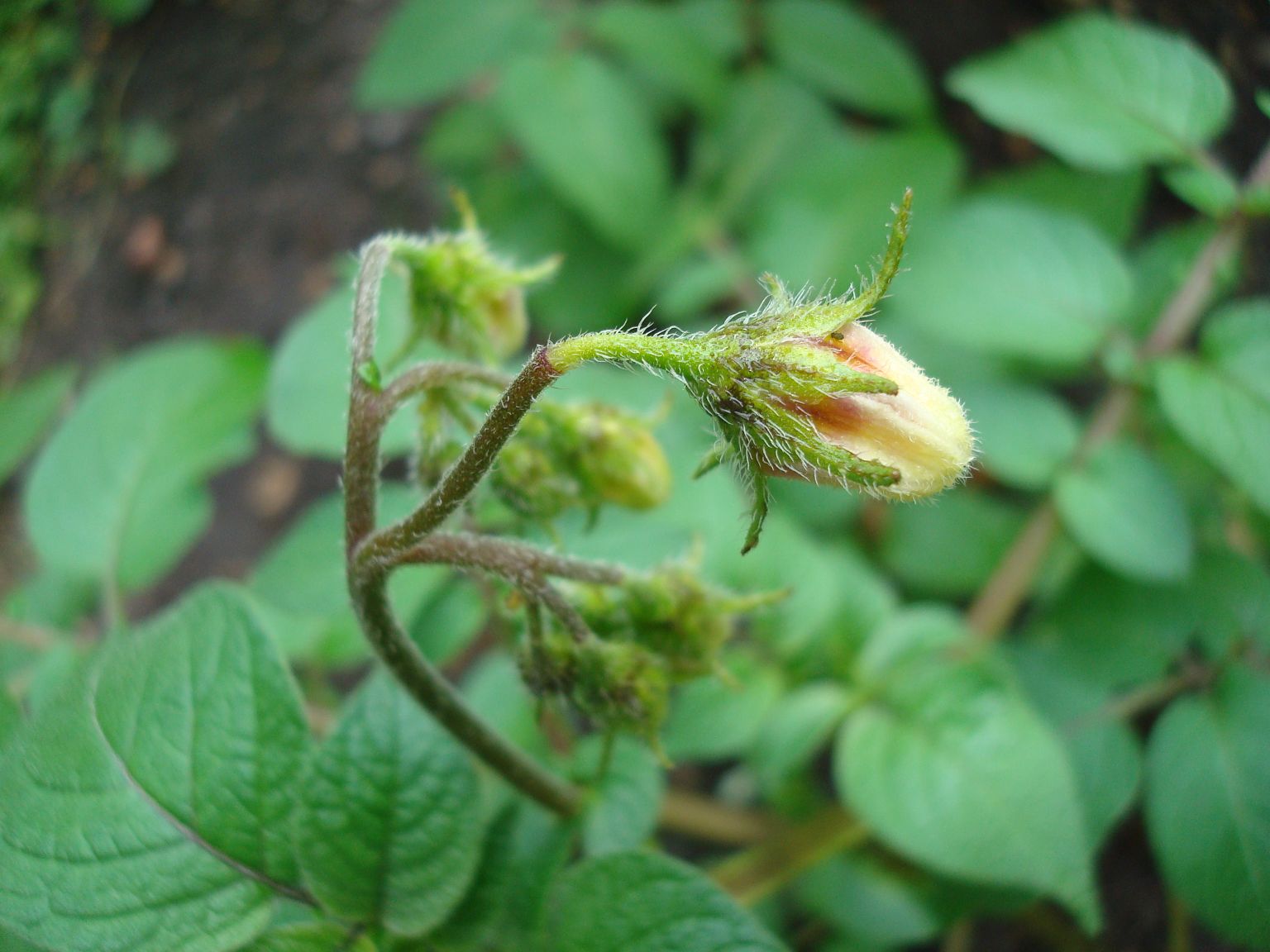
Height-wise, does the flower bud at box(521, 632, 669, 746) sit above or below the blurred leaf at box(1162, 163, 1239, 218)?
below

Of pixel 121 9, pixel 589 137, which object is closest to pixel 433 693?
pixel 589 137

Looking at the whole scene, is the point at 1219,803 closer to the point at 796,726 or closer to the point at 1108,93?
the point at 796,726

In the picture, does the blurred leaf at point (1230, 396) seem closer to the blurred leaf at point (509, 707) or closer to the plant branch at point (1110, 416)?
the plant branch at point (1110, 416)

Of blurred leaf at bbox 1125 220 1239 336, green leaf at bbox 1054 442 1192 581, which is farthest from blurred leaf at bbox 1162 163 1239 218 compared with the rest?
green leaf at bbox 1054 442 1192 581

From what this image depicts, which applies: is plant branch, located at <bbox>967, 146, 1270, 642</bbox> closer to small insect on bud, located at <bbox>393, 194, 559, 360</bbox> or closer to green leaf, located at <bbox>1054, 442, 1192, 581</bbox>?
green leaf, located at <bbox>1054, 442, 1192, 581</bbox>

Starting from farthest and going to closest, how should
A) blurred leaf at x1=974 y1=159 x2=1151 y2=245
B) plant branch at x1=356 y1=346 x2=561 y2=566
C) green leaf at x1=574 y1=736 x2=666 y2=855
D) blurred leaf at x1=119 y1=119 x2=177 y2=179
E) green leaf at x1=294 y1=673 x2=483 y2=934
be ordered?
1. blurred leaf at x1=119 y1=119 x2=177 y2=179
2. blurred leaf at x1=974 y1=159 x2=1151 y2=245
3. green leaf at x1=574 y1=736 x2=666 y2=855
4. green leaf at x1=294 y1=673 x2=483 y2=934
5. plant branch at x1=356 y1=346 x2=561 y2=566

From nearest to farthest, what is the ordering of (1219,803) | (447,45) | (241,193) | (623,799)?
1. (623,799)
2. (1219,803)
3. (447,45)
4. (241,193)
